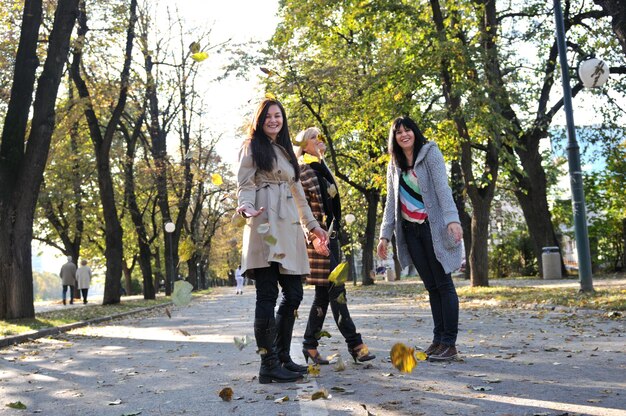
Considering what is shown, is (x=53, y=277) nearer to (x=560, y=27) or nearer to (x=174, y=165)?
(x=174, y=165)

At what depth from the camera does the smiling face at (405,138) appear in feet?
21.5

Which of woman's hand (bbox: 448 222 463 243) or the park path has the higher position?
woman's hand (bbox: 448 222 463 243)

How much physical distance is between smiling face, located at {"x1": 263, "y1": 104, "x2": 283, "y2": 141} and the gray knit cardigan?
126 cm

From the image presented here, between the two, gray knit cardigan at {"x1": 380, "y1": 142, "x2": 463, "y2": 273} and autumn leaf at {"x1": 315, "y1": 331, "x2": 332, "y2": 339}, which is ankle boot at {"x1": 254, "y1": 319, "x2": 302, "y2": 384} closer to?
autumn leaf at {"x1": 315, "y1": 331, "x2": 332, "y2": 339}

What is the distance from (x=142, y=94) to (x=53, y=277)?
181 meters

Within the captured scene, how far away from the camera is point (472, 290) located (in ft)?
57.3

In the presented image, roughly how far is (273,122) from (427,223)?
1637 mm

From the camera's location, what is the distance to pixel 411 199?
654 cm

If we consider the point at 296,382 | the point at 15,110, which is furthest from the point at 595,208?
the point at 296,382

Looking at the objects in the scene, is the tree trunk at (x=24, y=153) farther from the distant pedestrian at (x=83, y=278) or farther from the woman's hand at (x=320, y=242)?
the distant pedestrian at (x=83, y=278)

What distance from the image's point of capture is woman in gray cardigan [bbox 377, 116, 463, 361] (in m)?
6.26

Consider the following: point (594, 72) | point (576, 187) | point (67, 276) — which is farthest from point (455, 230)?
point (67, 276)

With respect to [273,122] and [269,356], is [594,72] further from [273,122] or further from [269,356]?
[269,356]

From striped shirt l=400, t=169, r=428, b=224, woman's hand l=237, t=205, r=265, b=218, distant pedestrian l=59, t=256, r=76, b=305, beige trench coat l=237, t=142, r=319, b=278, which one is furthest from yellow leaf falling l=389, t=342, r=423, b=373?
distant pedestrian l=59, t=256, r=76, b=305
